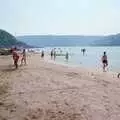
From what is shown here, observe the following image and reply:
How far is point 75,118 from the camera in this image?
9.63 m

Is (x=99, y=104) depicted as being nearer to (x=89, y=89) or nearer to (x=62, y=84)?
(x=89, y=89)

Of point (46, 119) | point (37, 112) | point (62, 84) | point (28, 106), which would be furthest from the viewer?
point (62, 84)

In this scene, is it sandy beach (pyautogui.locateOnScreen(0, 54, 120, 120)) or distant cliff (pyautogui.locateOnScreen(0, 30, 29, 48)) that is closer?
sandy beach (pyautogui.locateOnScreen(0, 54, 120, 120))

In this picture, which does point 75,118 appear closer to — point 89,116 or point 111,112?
point 89,116

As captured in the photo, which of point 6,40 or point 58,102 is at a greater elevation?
point 6,40

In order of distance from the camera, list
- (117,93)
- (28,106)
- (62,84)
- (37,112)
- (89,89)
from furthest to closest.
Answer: (62,84) → (89,89) → (117,93) → (28,106) → (37,112)

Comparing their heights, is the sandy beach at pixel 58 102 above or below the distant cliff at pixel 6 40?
below

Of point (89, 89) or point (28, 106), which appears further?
point (89, 89)

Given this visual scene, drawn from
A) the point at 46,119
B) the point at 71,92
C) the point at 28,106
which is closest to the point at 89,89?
the point at 71,92

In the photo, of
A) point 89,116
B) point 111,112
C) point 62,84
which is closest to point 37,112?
point 89,116

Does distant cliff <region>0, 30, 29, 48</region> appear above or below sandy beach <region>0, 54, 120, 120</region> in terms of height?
above

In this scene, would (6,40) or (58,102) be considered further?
(6,40)

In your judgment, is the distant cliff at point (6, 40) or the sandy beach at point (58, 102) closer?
the sandy beach at point (58, 102)

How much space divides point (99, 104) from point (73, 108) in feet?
3.63
